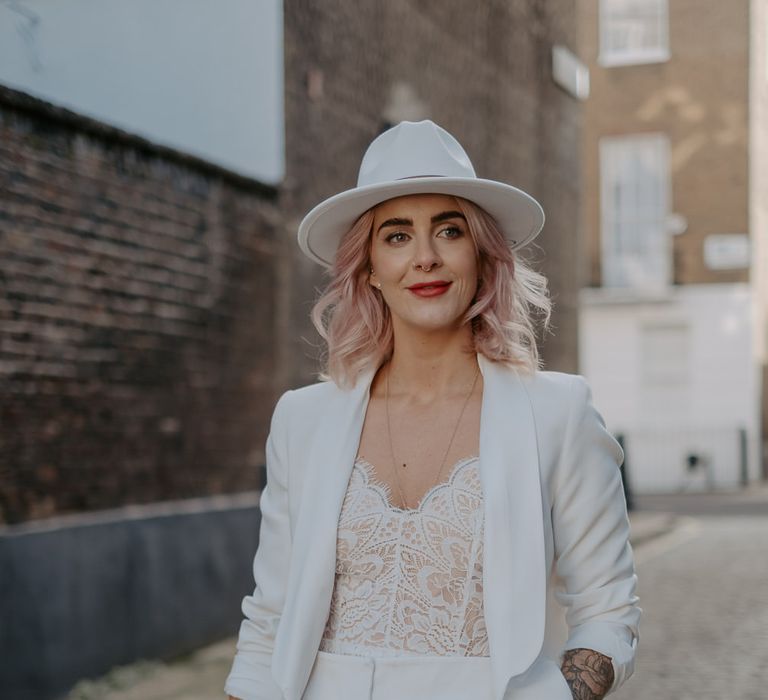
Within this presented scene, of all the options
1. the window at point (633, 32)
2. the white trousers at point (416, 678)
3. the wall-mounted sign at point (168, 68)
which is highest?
the window at point (633, 32)

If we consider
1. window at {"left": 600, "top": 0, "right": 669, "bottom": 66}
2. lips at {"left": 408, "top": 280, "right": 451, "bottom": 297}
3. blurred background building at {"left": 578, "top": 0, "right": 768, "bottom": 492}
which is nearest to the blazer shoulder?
lips at {"left": 408, "top": 280, "right": 451, "bottom": 297}

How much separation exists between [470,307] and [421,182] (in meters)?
0.31

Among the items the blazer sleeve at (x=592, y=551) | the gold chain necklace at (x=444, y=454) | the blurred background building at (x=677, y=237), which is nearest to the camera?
the blazer sleeve at (x=592, y=551)

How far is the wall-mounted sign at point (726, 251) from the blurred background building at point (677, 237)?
22mm

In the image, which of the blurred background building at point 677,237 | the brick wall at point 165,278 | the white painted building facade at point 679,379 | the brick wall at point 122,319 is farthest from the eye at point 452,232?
the blurred background building at point 677,237

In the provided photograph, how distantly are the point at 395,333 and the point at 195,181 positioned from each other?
541cm

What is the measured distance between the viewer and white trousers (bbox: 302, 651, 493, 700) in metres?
2.53

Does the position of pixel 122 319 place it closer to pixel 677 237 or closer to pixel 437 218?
pixel 437 218

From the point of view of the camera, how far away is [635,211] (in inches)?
1025

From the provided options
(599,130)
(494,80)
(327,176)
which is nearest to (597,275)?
(599,130)

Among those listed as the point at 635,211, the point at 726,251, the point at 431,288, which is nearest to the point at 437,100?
the point at 431,288

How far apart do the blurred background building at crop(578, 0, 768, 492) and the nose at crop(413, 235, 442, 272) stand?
2268cm

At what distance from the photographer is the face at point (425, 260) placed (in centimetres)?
280

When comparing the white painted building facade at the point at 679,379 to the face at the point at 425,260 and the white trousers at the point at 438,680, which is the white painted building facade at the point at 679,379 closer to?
the face at the point at 425,260
